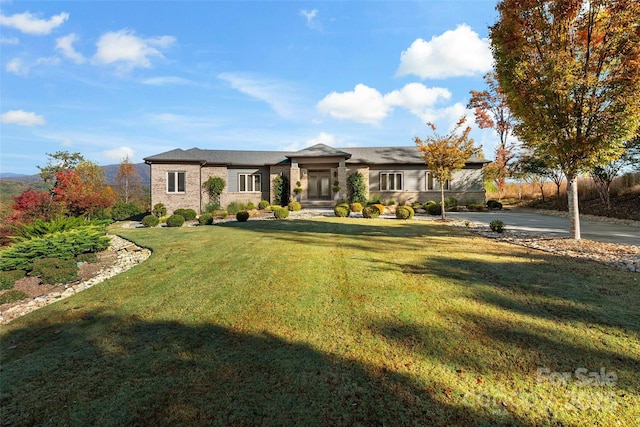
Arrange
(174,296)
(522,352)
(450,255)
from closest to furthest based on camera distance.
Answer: (522,352) → (174,296) → (450,255)

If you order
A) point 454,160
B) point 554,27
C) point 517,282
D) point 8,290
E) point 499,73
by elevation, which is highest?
point 554,27

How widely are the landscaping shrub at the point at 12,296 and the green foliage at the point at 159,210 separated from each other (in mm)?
16217

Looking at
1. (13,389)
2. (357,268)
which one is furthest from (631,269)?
(13,389)

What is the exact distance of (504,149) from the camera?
106 feet

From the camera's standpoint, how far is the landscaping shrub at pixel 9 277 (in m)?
6.88

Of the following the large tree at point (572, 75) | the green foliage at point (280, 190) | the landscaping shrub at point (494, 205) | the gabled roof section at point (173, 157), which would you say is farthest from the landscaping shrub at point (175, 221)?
the landscaping shrub at point (494, 205)

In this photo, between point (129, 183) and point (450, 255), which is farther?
point (129, 183)

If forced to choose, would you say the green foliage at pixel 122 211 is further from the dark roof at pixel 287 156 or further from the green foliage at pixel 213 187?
the green foliage at pixel 213 187

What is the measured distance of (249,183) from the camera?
84.4 feet

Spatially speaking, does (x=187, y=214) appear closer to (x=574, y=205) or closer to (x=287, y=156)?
(x=287, y=156)

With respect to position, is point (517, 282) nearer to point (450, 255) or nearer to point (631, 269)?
point (450, 255)

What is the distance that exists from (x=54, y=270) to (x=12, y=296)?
1.10m

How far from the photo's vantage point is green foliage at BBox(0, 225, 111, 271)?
303 inches

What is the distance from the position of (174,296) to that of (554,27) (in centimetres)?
1255
